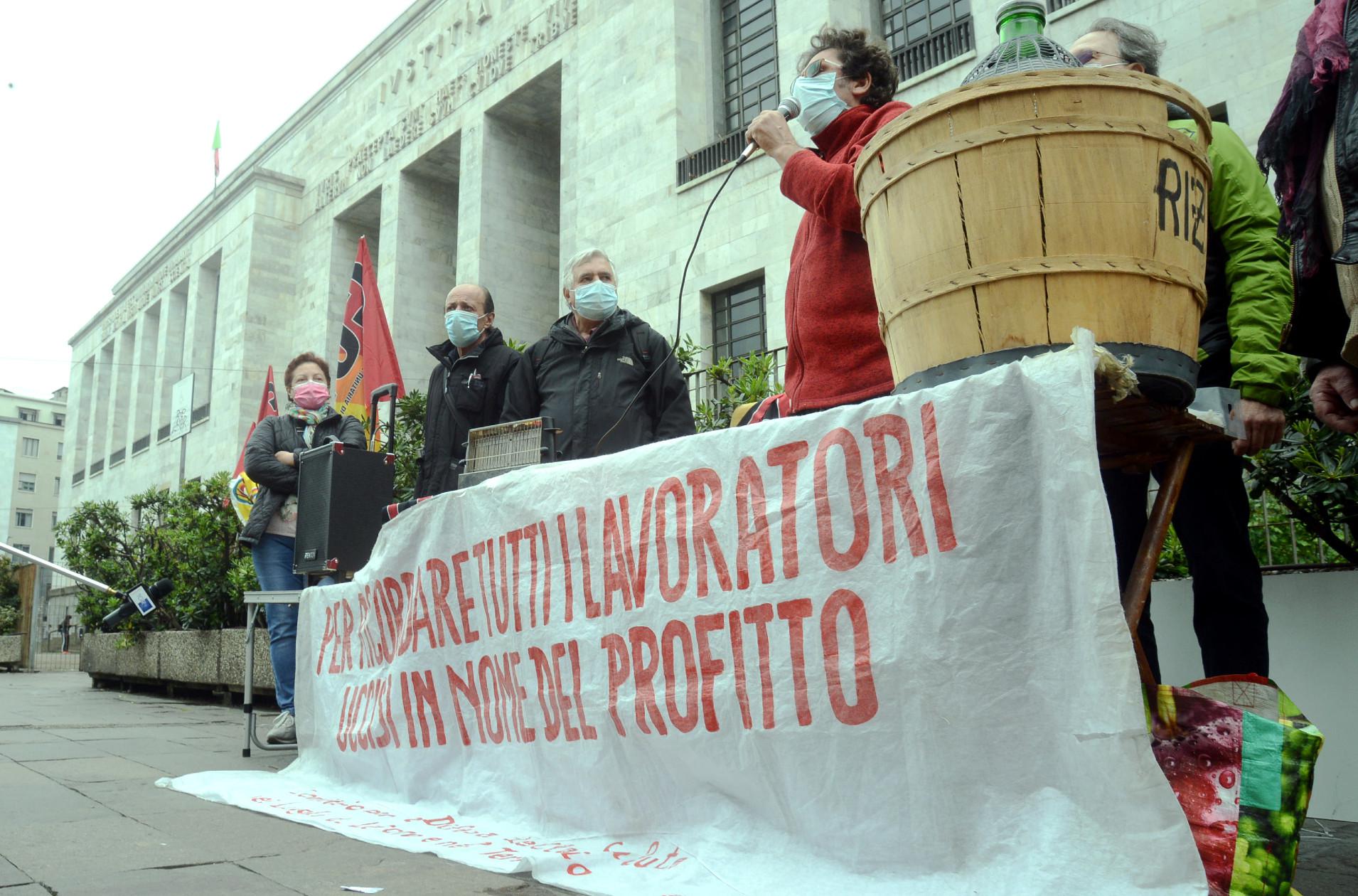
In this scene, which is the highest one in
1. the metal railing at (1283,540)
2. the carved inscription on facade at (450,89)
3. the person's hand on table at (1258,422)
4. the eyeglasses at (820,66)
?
the carved inscription on facade at (450,89)

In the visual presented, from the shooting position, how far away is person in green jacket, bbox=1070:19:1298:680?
2.55 m

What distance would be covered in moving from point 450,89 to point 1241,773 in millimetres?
21895

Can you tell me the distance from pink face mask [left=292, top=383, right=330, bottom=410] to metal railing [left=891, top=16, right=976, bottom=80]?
28.8 feet

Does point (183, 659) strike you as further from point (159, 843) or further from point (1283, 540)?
point (1283, 540)

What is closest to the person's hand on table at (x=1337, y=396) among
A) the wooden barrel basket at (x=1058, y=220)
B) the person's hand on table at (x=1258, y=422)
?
the person's hand on table at (x=1258, y=422)

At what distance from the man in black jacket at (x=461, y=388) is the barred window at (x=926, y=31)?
9.25 metres

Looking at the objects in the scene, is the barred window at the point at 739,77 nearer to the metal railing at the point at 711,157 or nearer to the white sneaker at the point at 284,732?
the metal railing at the point at 711,157

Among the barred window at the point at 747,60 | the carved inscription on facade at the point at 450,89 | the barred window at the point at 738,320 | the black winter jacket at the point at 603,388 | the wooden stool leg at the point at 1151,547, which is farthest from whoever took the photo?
the carved inscription on facade at the point at 450,89

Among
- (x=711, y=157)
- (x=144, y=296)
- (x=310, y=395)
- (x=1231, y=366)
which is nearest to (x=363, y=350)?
(x=310, y=395)

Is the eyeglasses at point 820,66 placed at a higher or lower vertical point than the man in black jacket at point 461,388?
higher

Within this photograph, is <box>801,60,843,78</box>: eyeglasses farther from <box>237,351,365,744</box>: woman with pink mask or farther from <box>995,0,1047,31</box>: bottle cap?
<box>237,351,365,744</box>: woman with pink mask

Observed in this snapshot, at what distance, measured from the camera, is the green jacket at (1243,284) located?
2.47 metres

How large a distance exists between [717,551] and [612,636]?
1.46ft

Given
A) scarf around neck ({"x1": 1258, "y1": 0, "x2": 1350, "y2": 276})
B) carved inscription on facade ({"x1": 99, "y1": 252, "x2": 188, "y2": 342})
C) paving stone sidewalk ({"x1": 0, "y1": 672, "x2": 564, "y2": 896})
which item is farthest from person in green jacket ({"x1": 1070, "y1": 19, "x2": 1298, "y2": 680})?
carved inscription on facade ({"x1": 99, "y1": 252, "x2": 188, "y2": 342})
